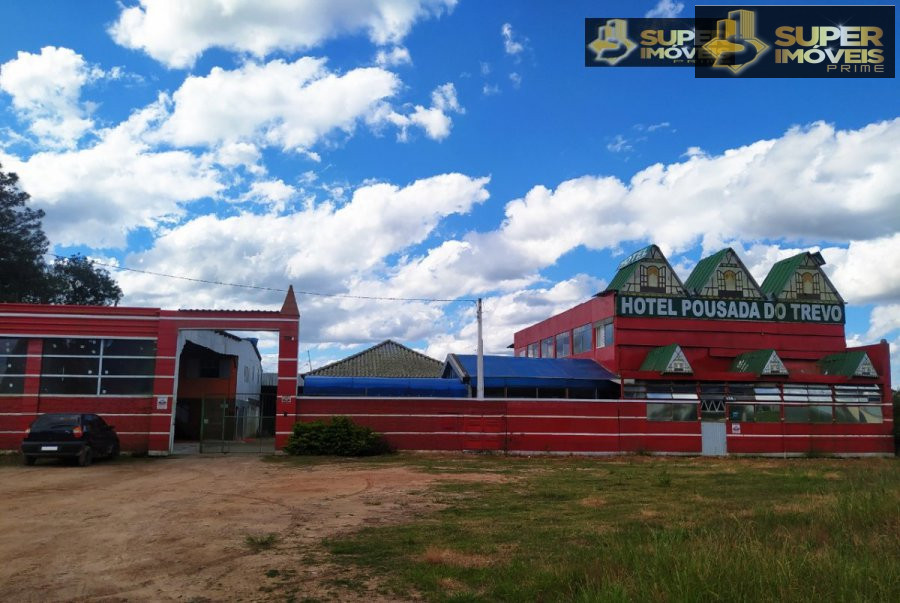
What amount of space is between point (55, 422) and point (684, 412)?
26138 mm

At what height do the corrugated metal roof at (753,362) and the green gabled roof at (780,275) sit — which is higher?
the green gabled roof at (780,275)

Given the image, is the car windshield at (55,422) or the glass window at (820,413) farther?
the glass window at (820,413)

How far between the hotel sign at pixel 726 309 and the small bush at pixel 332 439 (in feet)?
47.4

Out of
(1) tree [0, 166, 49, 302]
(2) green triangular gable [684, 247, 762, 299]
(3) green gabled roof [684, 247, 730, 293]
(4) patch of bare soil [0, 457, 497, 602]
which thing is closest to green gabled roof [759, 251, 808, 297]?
(2) green triangular gable [684, 247, 762, 299]

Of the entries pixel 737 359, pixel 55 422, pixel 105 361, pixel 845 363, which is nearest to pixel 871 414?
pixel 845 363

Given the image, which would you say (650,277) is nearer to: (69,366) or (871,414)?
(871,414)

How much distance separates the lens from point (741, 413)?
111ft

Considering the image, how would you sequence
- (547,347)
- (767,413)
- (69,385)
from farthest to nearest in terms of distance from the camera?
1. (547,347)
2. (767,413)
3. (69,385)

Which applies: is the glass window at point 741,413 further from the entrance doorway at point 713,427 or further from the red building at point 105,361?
the red building at point 105,361

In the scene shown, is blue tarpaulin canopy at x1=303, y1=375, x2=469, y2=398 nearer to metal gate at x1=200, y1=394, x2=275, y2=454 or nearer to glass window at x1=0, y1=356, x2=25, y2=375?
metal gate at x1=200, y1=394, x2=275, y2=454

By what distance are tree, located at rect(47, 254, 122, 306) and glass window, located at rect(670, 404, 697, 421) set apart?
48.9m

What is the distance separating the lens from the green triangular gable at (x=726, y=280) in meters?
36.6

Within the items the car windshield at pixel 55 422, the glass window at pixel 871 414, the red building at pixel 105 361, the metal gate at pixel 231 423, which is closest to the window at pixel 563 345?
the glass window at pixel 871 414

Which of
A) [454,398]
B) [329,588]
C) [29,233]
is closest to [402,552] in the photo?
[329,588]
